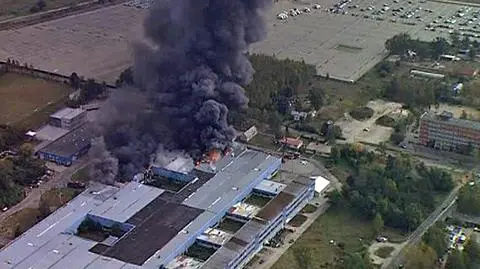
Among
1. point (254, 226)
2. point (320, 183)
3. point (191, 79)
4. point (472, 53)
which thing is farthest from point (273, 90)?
point (472, 53)

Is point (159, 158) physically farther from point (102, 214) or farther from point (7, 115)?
point (7, 115)

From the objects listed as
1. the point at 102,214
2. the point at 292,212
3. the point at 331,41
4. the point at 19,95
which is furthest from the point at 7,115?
the point at 331,41

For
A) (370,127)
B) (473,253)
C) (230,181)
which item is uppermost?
(230,181)

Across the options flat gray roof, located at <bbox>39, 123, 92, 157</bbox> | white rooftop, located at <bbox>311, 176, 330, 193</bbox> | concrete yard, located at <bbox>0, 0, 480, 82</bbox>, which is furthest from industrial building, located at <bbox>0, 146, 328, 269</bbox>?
concrete yard, located at <bbox>0, 0, 480, 82</bbox>

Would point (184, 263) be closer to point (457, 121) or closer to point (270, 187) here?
point (270, 187)

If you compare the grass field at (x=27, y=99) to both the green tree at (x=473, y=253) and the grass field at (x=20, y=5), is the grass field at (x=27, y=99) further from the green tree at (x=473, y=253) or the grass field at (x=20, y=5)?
the green tree at (x=473, y=253)

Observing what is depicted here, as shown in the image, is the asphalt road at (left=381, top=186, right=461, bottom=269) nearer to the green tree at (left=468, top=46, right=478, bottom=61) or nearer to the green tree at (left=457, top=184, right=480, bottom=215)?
the green tree at (left=457, top=184, right=480, bottom=215)

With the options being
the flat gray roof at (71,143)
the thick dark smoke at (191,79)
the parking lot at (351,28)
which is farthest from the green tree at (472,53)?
the flat gray roof at (71,143)
